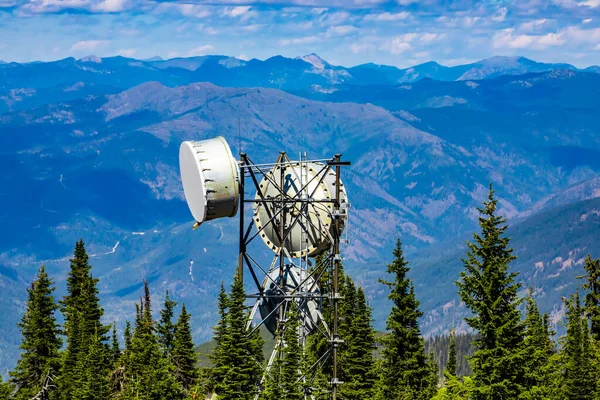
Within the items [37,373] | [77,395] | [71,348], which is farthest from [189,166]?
[37,373]

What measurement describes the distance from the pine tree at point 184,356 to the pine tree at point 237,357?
453 inches

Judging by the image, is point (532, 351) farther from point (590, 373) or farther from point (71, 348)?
point (71, 348)

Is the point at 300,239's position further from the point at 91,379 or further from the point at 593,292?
the point at 593,292

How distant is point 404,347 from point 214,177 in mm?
14760

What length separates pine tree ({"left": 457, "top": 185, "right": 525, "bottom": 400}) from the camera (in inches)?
1342

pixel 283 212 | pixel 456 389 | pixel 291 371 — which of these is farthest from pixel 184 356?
pixel 291 371

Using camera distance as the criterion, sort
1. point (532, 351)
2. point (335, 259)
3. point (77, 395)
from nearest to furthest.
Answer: point (532, 351) < point (335, 259) < point (77, 395)

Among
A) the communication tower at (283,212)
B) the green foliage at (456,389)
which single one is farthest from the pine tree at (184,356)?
the green foliage at (456,389)

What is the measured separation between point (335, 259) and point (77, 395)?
1433cm

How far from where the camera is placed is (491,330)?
34.2 metres

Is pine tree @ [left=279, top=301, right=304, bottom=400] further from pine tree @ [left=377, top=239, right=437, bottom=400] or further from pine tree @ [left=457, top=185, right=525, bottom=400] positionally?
pine tree @ [left=377, top=239, right=437, bottom=400]

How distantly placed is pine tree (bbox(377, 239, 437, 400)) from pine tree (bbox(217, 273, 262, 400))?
1127 centimetres

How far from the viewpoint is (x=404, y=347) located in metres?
50.7

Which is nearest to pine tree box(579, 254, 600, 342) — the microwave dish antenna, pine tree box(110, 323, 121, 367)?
pine tree box(110, 323, 121, 367)
